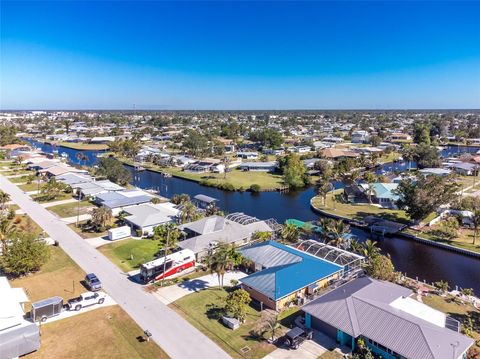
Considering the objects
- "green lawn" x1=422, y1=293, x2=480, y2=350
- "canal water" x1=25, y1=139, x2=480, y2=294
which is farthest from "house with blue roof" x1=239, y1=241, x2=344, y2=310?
"canal water" x1=25, y1=139, x2=480, y2=294

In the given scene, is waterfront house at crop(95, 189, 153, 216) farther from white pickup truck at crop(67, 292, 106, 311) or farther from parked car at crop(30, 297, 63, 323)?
parked car at crop(30, 297, 63, 323)

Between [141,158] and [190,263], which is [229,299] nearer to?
[190,263]

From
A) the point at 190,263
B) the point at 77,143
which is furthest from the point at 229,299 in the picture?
the point at 77,143

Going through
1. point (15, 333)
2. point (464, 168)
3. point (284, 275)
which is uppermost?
point (464, 168)

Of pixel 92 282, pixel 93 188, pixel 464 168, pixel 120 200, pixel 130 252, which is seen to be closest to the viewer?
pixel 92 282

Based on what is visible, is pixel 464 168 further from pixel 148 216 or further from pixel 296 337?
pixel 296 337

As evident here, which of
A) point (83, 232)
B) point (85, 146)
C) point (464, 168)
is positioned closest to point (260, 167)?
point (464, 168)
